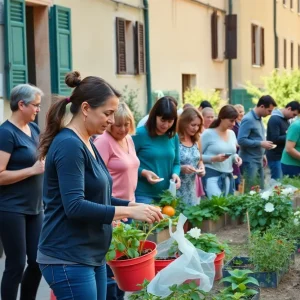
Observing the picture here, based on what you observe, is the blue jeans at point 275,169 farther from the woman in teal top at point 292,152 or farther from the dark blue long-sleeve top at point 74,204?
the dark blue long-sleeve top at point 74,204

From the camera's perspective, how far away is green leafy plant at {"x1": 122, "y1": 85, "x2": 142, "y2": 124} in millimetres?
14398

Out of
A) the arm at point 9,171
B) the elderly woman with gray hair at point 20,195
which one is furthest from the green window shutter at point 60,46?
the arm at point 9,171

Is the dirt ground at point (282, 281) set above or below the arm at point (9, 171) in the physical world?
below

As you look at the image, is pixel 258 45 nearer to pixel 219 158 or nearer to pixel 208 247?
pixel 219 158

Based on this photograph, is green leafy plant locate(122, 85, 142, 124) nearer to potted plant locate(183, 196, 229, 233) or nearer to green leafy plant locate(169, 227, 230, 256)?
potted plant locate(183, 196, 229, 233)

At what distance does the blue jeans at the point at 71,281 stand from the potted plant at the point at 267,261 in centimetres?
159

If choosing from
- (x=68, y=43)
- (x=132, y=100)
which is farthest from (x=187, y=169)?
(x=132, y=100)

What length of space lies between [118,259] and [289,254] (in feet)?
4.51

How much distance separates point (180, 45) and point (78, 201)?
51.2 ft

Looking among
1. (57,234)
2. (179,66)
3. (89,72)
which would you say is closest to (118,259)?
(57,234)

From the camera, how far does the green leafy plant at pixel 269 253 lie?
5.08 metres

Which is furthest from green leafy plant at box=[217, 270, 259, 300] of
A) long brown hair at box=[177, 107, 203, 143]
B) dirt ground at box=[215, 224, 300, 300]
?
long brown hair at box=[177, 107, 203, 143]

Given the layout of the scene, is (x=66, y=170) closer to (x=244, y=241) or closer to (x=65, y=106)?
(x=65, y=106)

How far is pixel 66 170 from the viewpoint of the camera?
3480 millimetres
